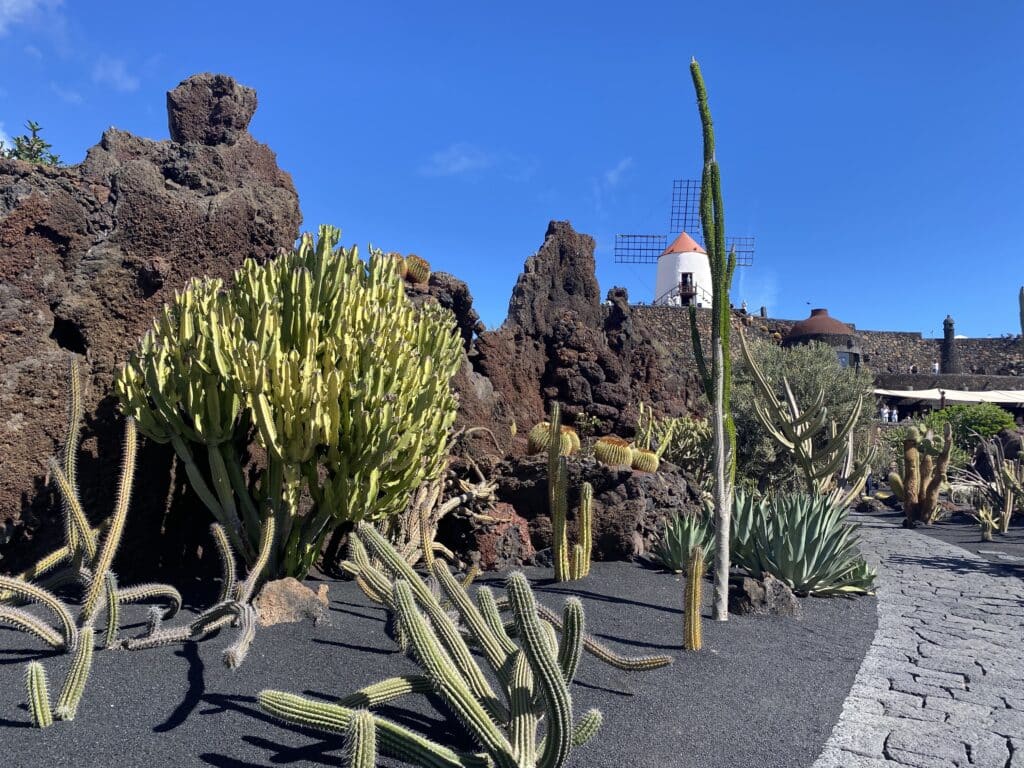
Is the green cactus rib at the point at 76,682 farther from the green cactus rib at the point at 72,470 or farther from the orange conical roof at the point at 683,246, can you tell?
the orange conical roof at the point at 683,246

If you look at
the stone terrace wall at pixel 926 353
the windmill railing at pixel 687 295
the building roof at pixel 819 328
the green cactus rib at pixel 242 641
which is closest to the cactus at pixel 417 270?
the green cactus rib at pixel 242 641

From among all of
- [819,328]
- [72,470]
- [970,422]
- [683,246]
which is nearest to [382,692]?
[72,470]

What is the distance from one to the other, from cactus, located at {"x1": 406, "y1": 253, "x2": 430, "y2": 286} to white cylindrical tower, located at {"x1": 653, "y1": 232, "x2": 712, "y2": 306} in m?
31.3

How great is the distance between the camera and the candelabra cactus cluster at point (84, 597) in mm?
3033

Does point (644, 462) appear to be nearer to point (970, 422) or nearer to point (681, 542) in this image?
point (681, 542)

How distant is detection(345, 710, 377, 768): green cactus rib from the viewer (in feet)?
7.21

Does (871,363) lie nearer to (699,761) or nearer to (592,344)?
(592,344)

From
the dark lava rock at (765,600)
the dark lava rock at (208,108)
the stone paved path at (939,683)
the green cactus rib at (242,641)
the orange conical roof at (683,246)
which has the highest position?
the orange conical roof at (683,246)

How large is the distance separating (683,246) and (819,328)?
10486 mm

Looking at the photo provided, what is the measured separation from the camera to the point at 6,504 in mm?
4730

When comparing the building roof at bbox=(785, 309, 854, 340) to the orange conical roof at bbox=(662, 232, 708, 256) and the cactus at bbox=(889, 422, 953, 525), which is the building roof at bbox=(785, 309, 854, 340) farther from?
the cactus at bbox=(889, 422, 953, 525)

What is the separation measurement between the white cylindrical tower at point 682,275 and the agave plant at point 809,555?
115ft

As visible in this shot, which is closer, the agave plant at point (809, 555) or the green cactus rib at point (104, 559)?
the green cactus rib at point (104, 559)

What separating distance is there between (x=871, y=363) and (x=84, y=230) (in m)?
41.2
